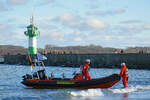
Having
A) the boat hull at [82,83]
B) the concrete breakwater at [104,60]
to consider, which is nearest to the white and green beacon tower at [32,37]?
the concrete breakwater at [104,60]

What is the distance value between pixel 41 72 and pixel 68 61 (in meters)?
41.0

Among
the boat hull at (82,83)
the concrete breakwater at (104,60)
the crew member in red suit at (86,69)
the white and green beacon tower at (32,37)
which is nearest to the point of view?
the crew member in red suit at (86,69)

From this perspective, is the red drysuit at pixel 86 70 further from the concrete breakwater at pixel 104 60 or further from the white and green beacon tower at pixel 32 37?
the white and green beacon tower at pixel 32 37

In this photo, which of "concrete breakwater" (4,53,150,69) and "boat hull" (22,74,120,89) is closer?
"boat hull" (22,74,120,89)

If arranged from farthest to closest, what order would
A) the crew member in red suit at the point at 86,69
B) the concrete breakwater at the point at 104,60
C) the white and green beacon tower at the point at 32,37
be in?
the white and green beacon tower at the point at 32,37 → the concrete breakwater at the point at 104,60 → the crew member in red suit at the point at 86,69

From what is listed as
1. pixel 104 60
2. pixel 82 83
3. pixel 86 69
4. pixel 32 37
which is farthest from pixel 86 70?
pixel 32 37

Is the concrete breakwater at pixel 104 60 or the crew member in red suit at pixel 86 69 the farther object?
the concrete breakwater at pixel 104 60

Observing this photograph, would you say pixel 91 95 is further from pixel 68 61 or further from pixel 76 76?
pixel 68 61

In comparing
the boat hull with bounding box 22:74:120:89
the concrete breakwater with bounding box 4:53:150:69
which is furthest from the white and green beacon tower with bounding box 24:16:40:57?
the boat hull with bounding box 22:74:120:89

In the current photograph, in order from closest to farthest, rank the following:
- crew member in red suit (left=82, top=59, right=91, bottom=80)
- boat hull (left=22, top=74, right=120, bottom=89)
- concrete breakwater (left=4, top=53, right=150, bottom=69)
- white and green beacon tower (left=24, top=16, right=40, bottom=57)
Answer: crew member in red suit (left=82, top=59, right=91, bottom=80) < boat hull (left=22, top=74, right=120, bottom=89) < concrete breakwater (left=4, top=53, right=150, bottom=69) < white and green beacon tower (left=24, top=16, right=40, bottom=57)

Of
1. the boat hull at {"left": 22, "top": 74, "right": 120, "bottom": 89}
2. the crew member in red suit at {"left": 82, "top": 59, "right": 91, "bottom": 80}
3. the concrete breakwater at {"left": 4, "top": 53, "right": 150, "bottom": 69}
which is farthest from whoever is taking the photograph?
the concrete breakwater at {"left": 4, "top": 53, "right": 150, "bottom": 69}

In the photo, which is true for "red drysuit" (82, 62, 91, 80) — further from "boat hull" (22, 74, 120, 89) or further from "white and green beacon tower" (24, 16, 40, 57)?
"white and green beacon tower" (24, 16, 40, 57)

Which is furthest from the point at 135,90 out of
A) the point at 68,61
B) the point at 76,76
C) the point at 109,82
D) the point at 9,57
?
the point at 9,57

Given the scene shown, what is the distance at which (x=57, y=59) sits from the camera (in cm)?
6925
